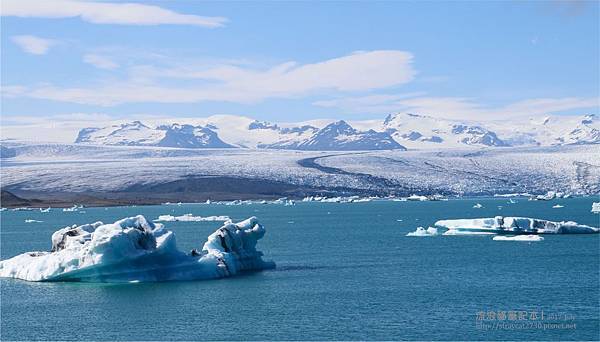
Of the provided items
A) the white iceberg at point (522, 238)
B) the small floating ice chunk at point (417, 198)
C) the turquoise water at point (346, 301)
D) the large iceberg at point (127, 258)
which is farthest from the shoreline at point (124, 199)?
the large iceberg at point (127, 258)

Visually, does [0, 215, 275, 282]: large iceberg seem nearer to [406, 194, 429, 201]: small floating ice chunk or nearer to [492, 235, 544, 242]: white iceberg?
[492, 235, 544, 242]: white iceberg

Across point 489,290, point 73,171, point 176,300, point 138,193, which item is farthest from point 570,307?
point 73,171

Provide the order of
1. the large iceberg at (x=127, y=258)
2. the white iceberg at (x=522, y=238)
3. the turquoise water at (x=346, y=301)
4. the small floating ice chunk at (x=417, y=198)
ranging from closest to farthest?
1. the turquoise water at (x=346, y=301)
2. the large iceberg at (x=127, y=258)
3. the white iceberg at (x=522, y=238)
4. the small floating ice chunk at (x=417, y=198)

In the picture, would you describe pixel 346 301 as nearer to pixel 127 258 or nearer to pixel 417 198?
pixel 127 258

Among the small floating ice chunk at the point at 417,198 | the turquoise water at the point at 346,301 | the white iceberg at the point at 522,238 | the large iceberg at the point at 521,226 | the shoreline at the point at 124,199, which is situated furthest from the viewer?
the small floating ice chunk at the point at 417,198

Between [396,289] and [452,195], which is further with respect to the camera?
[452,195]

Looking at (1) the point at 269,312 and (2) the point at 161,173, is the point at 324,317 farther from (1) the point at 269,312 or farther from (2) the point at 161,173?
(2) the point at 161,173

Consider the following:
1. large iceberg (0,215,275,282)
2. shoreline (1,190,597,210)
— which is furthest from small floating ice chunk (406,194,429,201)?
large iceberg (0,215,275,282)

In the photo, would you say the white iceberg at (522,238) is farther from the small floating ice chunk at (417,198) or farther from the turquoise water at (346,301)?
the small floating ice chunk at (417,198)
